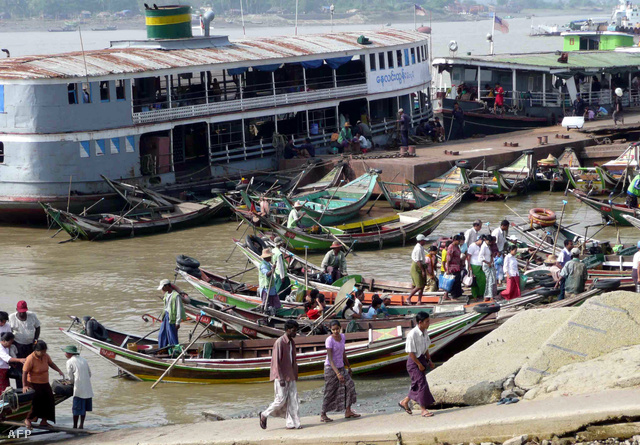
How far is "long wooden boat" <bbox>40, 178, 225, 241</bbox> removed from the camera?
23723 mm

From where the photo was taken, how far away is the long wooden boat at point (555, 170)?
92.5ft

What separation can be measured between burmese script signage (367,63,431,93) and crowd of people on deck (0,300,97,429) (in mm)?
21502

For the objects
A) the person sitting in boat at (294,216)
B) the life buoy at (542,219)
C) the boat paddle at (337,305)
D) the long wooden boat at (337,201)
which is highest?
the boat paddle at (337,305)

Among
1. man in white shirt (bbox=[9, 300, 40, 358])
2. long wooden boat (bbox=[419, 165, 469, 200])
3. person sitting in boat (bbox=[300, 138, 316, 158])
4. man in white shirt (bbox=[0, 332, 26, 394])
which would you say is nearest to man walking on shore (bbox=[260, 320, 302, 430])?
man in white shirt (bbox=[0, 332, 26, 394])

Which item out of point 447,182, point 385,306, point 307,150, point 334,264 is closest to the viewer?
point 385,306

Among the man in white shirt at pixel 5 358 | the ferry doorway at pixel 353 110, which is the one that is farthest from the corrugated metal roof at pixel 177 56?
the man in white shirt at pixel 5 358

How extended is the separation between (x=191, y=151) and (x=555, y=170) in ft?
35.2

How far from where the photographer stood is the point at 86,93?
24766mm

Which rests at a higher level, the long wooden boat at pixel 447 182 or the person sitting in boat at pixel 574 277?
the person sitting in boat at pixel 574 277

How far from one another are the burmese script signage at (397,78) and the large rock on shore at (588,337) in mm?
21195

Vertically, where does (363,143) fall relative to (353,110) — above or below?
below

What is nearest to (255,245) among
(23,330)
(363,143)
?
(23,330)

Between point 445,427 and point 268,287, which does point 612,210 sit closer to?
point 268,287

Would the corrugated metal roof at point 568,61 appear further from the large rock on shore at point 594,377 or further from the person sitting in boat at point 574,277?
the large rock on shore at point 594,377
